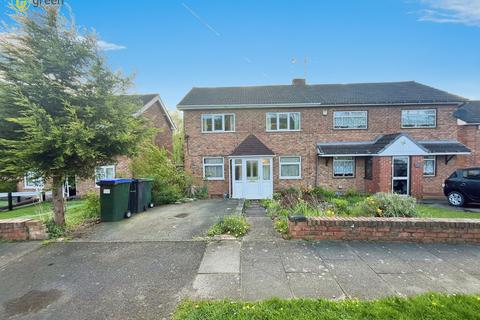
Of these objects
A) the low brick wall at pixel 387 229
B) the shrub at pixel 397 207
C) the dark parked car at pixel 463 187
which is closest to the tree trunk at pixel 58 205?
the low brick wall at pixel 387 229

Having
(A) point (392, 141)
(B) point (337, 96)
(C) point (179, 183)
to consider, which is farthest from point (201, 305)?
(B) point (337, 96)

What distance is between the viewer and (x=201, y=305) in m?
2.86

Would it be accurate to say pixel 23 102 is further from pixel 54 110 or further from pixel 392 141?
pixel 392 141

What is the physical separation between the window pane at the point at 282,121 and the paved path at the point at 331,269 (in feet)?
32.8

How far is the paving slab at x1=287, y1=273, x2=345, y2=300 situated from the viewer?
10.2 ft

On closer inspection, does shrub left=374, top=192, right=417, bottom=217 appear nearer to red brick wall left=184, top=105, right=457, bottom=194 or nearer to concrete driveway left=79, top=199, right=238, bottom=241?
concrete driveway left=79, top=199, right=238, bottom=241

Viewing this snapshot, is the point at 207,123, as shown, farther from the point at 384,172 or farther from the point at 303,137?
the point at 384,172

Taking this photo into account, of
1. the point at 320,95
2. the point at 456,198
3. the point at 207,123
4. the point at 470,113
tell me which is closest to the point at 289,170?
the point at 320,95

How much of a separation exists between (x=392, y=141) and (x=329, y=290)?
12.1 meters

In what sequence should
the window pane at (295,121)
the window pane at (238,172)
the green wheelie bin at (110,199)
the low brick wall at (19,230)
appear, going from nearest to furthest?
the low brick wall at (19,230)
the green wheelie bin at (110,199)
the window pane at (238,172)
the window pane at (295,121)

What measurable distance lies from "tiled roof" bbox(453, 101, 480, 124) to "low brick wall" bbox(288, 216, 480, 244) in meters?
13.0

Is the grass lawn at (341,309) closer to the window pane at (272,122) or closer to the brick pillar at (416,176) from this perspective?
the brick pillar at (416,176)

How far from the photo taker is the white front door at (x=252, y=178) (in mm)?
13562

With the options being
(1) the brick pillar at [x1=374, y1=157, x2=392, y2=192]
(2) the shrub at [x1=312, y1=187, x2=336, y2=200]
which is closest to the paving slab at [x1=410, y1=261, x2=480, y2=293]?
(2) the shrub at [x1=312, y1=187, x2=336, y2=200]
